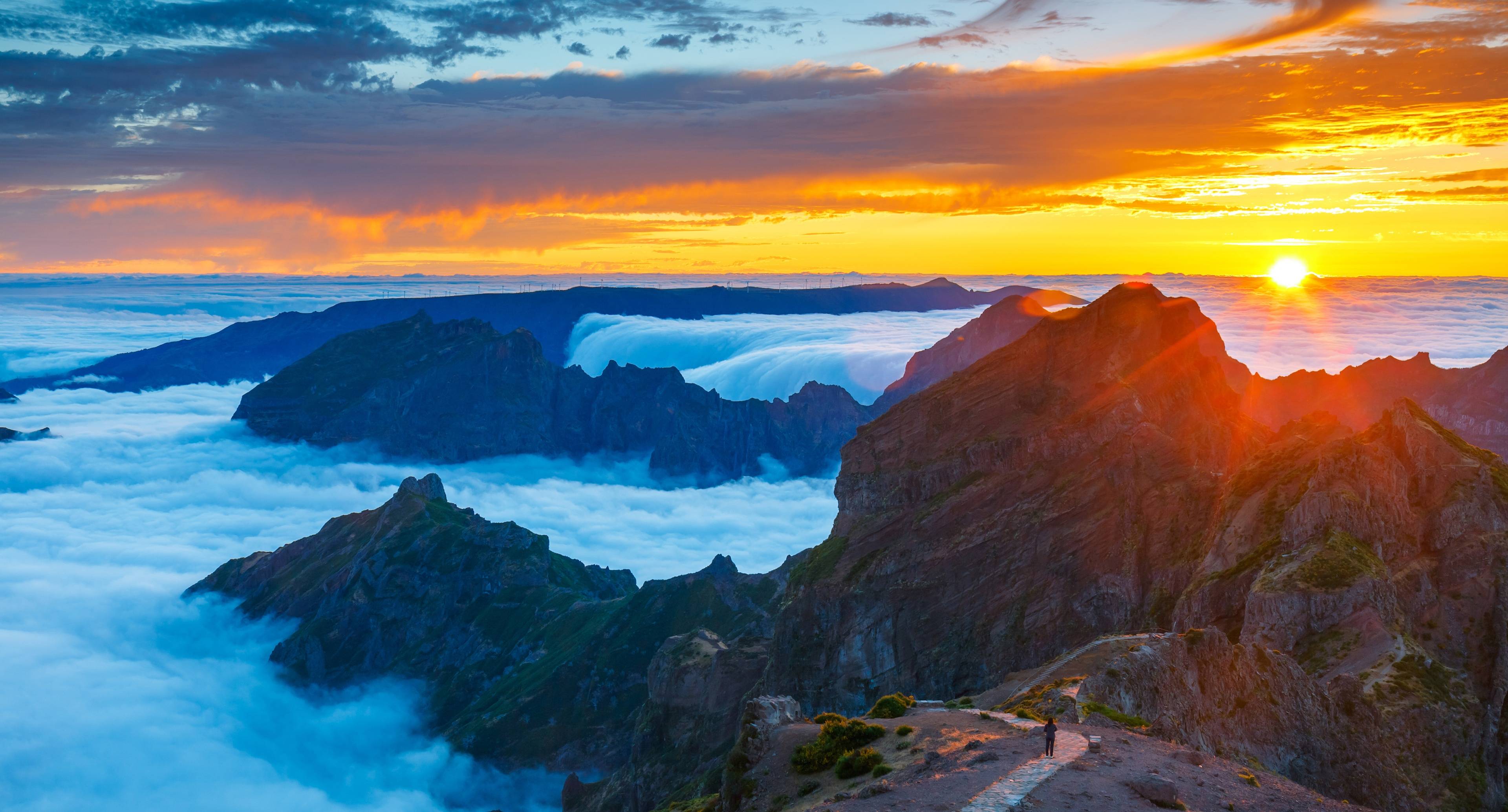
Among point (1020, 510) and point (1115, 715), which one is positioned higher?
point (1115, 715)

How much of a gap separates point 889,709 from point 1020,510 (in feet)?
180

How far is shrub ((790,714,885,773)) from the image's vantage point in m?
55.9

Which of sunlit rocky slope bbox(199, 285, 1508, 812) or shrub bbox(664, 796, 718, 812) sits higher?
sunlit rocky slope bbox(199, 285, 1508, 812)

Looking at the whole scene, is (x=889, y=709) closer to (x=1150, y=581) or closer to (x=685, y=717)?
(x=1150, y=581)

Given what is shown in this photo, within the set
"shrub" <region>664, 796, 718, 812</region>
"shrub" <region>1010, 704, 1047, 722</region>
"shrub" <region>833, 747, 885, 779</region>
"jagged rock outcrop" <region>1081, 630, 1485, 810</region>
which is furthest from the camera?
"shrub" <region>664, 796, 718, 812</region>

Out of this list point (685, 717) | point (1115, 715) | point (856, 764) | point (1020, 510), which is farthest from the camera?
point (685, 717)

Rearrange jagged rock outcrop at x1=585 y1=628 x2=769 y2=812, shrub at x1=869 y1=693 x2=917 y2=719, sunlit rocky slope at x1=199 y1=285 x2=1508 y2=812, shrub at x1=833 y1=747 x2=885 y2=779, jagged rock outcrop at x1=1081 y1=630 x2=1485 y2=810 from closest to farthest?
1. shrub at x1=833 y1=747 x2=885 y2=779
2. jagged rock outcrop at x1=1081 y1=630 x2=1485 y2=810
3. shrub at x1=869 y1=693 x2=917 y2=719
4. sunlit rocky slope at x1=199 y1=285 x2=1508 y2=812
5. jagged rock outcrop at x1=585 y1=628 x2=769 y2=812

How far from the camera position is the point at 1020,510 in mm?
113438

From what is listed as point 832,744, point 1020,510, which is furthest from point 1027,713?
point 1020,510

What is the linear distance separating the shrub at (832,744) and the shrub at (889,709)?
14.9 feet

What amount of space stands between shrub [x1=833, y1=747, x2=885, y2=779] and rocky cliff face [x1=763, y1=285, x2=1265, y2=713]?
51.9m

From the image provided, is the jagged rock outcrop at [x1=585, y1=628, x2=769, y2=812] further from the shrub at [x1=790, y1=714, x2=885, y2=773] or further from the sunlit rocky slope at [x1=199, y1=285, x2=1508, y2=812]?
the shrub at [x1=790, y1=714, x2=885, y2=773]

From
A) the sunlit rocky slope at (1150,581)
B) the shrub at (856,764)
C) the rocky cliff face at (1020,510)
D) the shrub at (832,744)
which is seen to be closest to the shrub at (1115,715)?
the sunlit rocky slope at (1150,581)

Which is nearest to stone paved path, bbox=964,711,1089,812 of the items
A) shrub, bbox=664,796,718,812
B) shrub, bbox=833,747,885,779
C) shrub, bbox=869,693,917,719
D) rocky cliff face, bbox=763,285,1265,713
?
shrub, bbox=833,747,885,779
